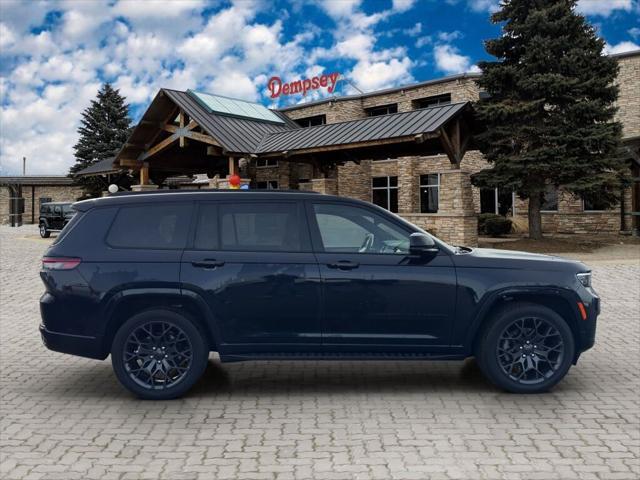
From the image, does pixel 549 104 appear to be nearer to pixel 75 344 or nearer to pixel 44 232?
pixel 75 344

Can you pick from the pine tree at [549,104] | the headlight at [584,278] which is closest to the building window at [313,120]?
the pine tree at [549,104]

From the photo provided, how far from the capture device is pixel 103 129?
51.9 m

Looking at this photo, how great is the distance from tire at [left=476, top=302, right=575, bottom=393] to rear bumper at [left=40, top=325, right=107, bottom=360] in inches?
136

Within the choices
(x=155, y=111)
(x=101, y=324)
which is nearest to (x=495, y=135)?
(x=155, y=111)

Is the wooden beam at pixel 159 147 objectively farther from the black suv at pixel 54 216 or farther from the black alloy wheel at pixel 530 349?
the black alloy wheel at pixel 530 349

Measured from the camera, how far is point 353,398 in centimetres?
574

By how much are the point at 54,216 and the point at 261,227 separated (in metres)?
30.8

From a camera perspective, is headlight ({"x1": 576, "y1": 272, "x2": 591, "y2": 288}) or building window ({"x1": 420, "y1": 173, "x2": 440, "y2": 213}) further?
building window ({"x1": 420, "y1": 173, "x2": 440, "y2": 213})

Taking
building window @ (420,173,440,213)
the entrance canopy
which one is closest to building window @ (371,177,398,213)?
building window @ (420,173,440,213)

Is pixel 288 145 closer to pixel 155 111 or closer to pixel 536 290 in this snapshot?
pixel 155 111

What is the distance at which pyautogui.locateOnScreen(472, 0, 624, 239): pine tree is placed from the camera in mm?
21797

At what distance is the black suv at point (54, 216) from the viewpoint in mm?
33219

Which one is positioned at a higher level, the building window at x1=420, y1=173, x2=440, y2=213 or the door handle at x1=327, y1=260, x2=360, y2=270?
the building window at x1=420, y1=173, x2=440, y2=213

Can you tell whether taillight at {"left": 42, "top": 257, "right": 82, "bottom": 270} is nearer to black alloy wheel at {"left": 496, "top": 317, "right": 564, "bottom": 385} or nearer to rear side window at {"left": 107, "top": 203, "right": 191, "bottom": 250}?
rear side window at {"left": 107, "top": 203, "right": 191, "bottom": 250}
